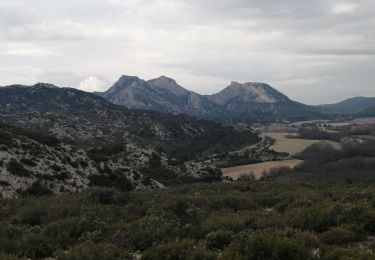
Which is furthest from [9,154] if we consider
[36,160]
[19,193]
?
[19,193]

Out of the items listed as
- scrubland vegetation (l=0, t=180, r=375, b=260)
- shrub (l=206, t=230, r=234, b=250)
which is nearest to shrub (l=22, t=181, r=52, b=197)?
scrubland vegetation (l=0, t=180, r=375, b=260)

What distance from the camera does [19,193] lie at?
40.5 meters

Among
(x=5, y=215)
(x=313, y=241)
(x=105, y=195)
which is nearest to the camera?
(x=313, y=241)

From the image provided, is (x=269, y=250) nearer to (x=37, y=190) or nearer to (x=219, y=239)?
(x=219, y=239)

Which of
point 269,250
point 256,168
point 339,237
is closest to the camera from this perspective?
point 269,250

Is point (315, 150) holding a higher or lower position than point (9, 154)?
lower

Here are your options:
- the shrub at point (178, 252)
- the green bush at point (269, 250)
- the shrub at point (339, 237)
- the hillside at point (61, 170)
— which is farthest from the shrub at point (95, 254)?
the hillside at point (61, 170)

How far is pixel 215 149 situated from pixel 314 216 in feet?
604

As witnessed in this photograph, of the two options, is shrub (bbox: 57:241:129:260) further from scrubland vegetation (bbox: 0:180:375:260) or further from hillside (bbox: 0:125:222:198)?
hillside (bbox: 0:125:222:198)

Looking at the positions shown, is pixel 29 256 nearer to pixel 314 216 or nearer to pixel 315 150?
pixel 314 216

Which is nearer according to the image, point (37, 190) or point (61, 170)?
point (37, 190)

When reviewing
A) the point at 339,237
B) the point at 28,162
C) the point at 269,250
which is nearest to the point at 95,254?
the point at 269,250

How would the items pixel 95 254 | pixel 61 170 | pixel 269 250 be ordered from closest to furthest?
1. pixel 269 250
2. pixel 95 254
3. pixel 61 170

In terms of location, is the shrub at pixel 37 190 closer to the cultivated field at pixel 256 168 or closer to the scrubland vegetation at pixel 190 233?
the scrubland vegetation at pixel 190 233
